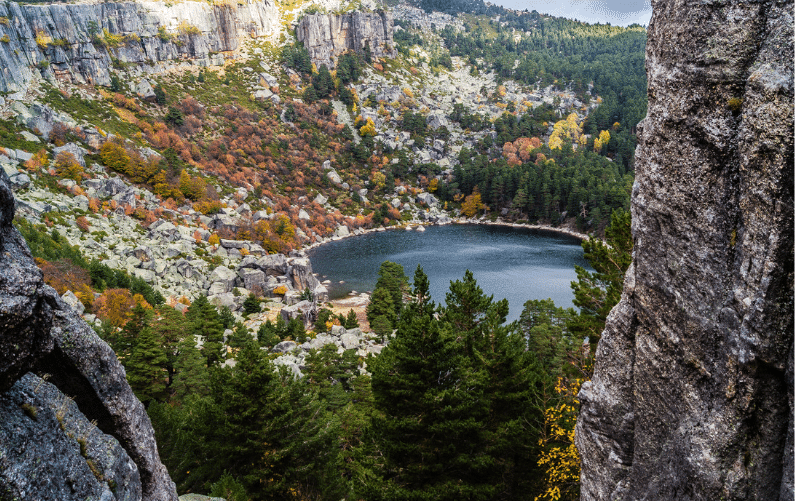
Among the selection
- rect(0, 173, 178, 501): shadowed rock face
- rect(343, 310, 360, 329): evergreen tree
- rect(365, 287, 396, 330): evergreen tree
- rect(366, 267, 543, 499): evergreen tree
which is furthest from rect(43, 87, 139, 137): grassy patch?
rect(0, 173, 178, 501): shadowed rock face

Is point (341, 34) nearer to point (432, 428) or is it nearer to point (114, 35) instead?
point (114, 35)

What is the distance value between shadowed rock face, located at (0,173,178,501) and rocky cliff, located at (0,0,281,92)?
8858 centimetres

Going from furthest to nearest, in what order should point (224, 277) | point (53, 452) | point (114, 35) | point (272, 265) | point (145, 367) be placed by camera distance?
1. point (114, 35)
2. point (272, 265)
3. point (224, 277)
4. point (145, 367)
5. point (53, 452)

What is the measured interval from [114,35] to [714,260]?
13732 cm

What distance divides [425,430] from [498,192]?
108394mm

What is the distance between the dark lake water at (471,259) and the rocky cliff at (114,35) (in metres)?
63.1

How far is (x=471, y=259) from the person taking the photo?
7119cm

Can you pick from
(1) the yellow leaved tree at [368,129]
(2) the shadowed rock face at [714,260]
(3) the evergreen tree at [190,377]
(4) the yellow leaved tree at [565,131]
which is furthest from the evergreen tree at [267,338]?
(4) the yellow leaved tree at [565,131]

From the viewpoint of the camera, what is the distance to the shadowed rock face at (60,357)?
158 inches

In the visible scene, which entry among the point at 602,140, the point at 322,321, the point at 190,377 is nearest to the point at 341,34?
the point at 602,140

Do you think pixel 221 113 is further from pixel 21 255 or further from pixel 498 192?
pixel 21 255

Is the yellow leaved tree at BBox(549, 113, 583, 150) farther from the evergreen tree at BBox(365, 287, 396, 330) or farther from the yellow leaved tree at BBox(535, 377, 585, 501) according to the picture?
Result: the yellow leaved tree at BBox(535, 377, 585, 501)

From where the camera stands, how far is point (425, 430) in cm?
1218

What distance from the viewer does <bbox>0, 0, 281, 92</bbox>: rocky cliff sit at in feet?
246
